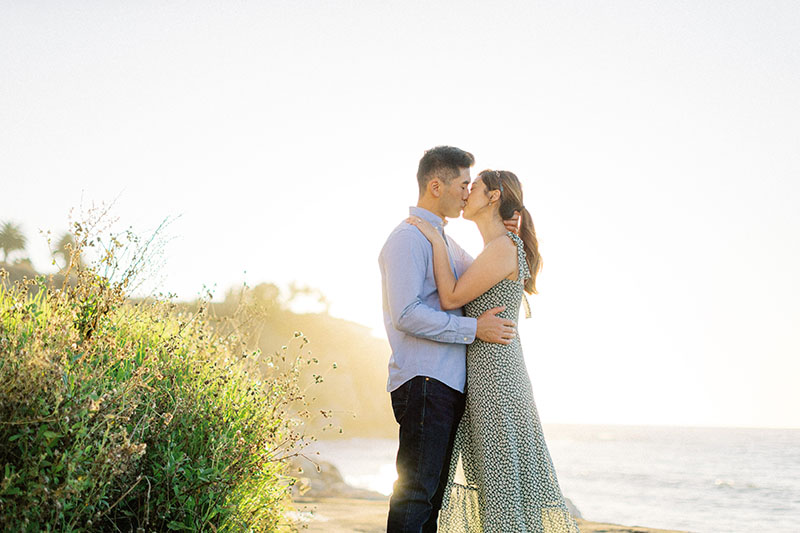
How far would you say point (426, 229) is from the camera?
3.34 metres

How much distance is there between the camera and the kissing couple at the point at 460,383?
3.06 meters

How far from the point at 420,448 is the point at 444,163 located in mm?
1532

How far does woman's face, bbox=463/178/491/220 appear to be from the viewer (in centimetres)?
349

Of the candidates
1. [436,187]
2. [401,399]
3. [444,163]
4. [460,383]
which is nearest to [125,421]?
[401,399]

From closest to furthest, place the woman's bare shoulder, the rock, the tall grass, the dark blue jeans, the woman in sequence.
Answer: the tall grass < the dark blue jeans < the woman < the woman's bare shoulder < the rock

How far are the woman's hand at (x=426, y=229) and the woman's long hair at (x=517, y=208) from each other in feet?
1.30

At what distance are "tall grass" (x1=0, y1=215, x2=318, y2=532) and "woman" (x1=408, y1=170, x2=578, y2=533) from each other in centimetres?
122

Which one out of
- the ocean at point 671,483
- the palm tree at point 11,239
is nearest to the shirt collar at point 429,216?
the ocean at point 671,483

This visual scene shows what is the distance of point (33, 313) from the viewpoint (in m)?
3.49

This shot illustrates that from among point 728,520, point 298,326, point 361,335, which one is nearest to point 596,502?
point 728,520

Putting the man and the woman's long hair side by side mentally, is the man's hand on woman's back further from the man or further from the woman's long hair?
the woman's long hair

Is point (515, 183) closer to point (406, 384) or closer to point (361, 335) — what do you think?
point (406, 384)

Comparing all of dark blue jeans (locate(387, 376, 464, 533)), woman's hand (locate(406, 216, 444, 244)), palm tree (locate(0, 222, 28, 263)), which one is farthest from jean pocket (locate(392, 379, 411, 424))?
palm tree (locate(0, 222, 28, 263))

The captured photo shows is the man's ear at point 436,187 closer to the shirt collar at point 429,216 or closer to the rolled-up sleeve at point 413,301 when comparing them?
the shirt collar at point 429,216
